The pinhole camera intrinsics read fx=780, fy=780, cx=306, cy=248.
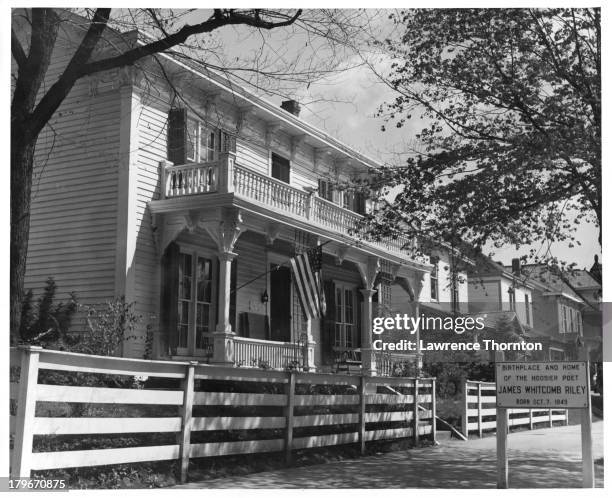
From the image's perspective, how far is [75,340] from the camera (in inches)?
344

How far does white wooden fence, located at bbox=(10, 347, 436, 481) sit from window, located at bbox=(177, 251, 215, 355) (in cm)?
133

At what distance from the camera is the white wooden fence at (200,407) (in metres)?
5.81

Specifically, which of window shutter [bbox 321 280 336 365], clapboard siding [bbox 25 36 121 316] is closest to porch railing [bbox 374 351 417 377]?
window shutter [bbox 321 280 336 365]

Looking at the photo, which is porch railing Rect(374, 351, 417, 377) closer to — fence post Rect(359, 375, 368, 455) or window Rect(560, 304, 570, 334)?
fence post Rect(359, 375, 368, 455)

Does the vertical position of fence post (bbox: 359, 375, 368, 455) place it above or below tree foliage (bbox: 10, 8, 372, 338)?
below

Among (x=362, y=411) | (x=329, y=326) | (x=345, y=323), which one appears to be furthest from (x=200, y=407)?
(x=329, y=326)

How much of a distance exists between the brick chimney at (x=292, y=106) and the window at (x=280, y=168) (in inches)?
122

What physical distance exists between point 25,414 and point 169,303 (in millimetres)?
5239

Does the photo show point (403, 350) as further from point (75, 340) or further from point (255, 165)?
point (255, 165)

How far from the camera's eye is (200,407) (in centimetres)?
851

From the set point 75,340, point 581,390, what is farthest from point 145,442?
point 581,390

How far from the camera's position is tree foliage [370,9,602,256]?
8414 mm

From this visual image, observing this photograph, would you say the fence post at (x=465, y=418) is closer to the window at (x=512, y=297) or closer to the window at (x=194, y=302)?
the window at (x=512, y=297)

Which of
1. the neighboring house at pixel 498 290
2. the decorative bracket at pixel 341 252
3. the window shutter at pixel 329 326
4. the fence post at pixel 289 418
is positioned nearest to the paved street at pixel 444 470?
the fence post at pixel 289 418
